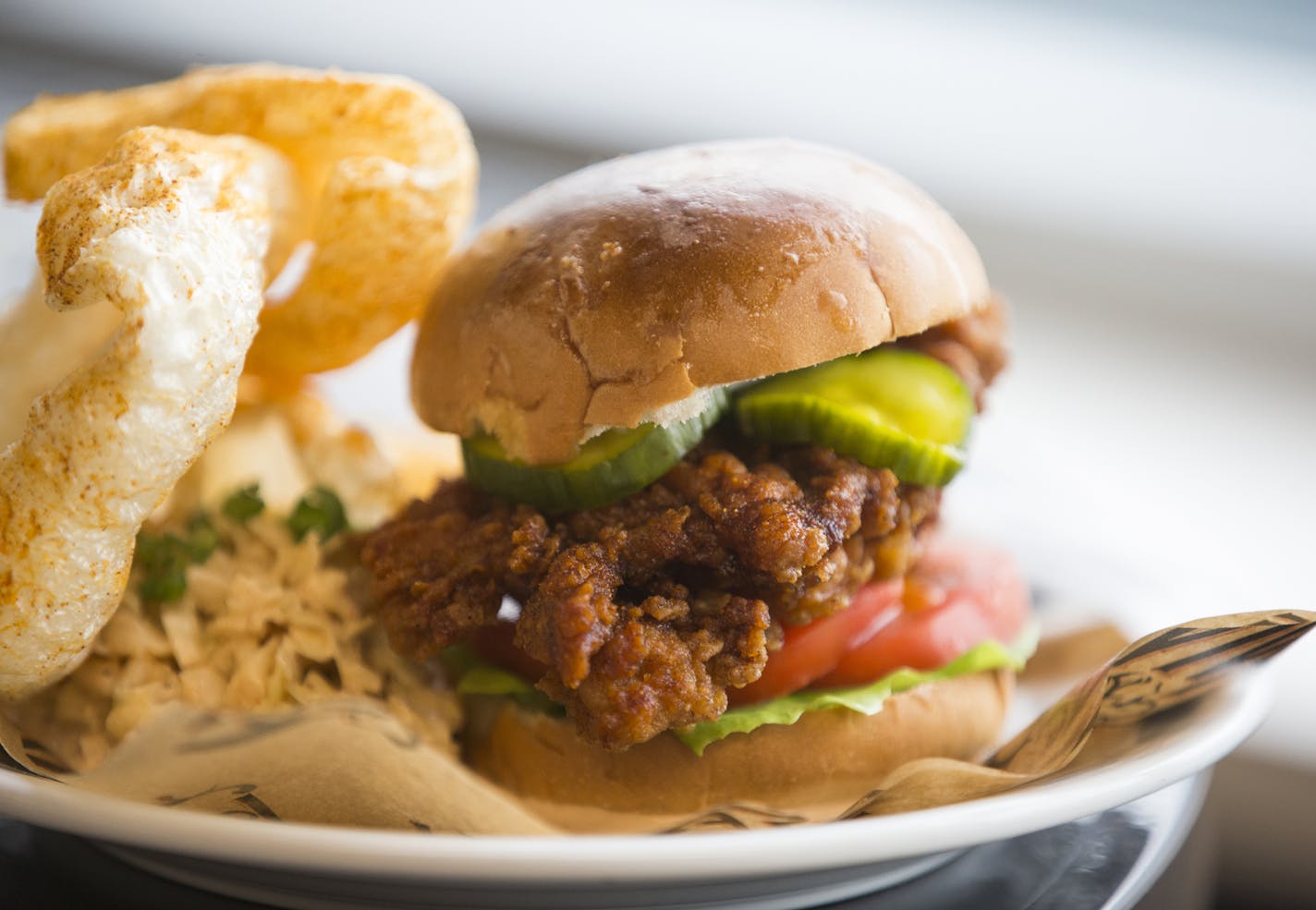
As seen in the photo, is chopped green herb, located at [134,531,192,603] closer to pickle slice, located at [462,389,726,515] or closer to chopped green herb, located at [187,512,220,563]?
chopped green herb, located at [187,512,220,563]

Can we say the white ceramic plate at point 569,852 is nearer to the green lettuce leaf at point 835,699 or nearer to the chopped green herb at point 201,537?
the green lettuce leaf at point 835,699

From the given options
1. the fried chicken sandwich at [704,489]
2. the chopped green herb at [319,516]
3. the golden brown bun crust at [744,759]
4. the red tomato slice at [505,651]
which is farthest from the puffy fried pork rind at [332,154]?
the golden brown bun crust at [744,759]

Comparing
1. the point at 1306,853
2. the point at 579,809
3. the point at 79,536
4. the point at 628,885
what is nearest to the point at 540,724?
the point at 579,809

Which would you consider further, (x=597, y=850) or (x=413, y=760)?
(x=413, y=760)

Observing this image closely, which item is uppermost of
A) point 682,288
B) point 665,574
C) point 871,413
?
point 682,288

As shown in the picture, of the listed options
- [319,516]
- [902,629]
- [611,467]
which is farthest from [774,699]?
[319,516]

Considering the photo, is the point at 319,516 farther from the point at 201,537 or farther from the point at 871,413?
the point at 871,413

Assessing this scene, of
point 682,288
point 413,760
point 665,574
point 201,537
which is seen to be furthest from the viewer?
point 201,537

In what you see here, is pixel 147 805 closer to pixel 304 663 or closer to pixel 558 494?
pixel 304 663
